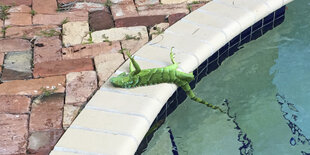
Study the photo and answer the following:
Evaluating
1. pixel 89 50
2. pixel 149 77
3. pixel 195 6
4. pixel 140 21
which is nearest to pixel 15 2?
pixel 89 50

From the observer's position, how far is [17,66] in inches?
143

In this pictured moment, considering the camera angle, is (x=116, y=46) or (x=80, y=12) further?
(x=80, y=12)

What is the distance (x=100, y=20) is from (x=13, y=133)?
54.0 inches

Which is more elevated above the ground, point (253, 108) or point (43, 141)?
point (43, 141)

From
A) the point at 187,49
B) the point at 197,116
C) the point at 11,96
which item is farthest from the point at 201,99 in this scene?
Answer: the point at 11,96

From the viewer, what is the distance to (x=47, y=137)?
119 inches

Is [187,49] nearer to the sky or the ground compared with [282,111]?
nearer to the sky

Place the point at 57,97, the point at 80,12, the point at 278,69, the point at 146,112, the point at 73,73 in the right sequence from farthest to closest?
the point at 80,12, the point at 278,69, the point at 73,73, the point at 57,97, the point at 146,112

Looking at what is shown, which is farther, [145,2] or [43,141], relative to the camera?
[145,2]

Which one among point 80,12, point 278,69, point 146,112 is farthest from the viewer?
point 80,12

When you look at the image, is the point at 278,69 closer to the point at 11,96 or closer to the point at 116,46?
the point at 116,46

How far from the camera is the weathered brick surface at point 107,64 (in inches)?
137

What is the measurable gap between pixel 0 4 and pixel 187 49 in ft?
5.92

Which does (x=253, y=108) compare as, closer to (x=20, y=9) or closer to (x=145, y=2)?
(x=145, y=2)
